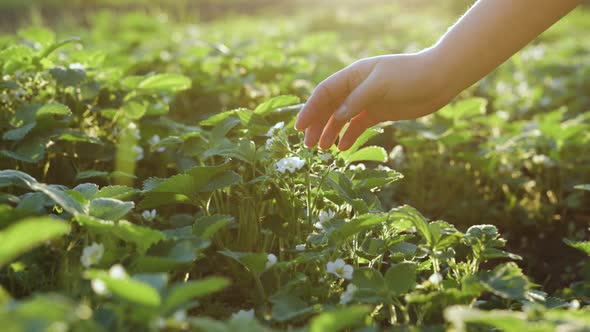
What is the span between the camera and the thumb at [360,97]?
171cm

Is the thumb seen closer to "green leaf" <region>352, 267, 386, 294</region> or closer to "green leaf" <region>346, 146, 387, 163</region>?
"green leaf" <region>346, 146, 387, 163</region>

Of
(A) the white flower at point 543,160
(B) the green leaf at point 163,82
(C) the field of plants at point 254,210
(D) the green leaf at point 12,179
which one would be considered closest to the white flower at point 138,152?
(C) the field of plants at point 254,210

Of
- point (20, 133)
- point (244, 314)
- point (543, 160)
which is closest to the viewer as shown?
point (244, 314)

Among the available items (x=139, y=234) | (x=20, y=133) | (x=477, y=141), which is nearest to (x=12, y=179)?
(x=139, y=234)

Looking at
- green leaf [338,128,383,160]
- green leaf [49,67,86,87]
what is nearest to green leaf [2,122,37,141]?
green leaf [49,67,86,87]

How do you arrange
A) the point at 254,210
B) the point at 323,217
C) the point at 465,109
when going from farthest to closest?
the point at 465,109
the point at 254,210
the point at 323,217

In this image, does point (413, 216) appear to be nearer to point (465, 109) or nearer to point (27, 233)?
point (27, 233)

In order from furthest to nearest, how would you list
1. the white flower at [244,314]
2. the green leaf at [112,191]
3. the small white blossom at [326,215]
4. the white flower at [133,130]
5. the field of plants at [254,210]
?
the white flower at [133,130] → the small white blossom at [326,215] → the green leaf at [112,191] → the field of plants at [254,210] → the white flower at [244,314]

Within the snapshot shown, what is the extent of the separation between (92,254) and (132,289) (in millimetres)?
436

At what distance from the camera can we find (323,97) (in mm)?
1793

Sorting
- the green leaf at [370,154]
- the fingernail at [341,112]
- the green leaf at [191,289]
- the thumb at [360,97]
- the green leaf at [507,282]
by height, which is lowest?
the green leaf at [507,282]

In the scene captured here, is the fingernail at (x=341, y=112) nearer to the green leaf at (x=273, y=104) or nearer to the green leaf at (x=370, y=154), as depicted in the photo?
the green leaf at (x=370, y=154)

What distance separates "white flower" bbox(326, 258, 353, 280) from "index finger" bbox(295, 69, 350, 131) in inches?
16.7

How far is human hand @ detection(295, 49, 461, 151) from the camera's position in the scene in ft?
5.68
